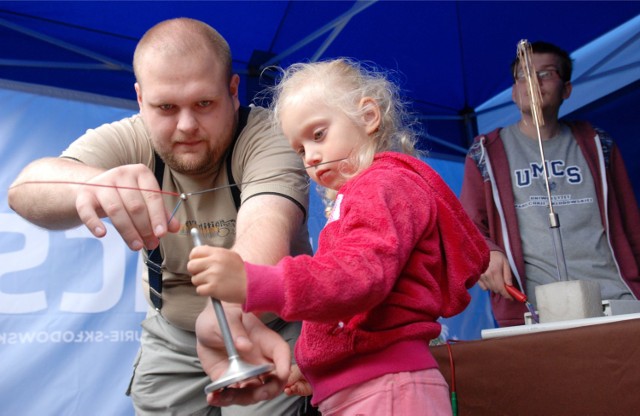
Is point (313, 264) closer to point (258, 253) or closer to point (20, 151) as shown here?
point (258, 253)

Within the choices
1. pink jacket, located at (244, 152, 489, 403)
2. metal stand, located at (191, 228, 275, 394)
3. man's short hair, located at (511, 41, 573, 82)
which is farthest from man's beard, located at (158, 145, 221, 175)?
man's short hair, located at (511, 41, 573, 82)

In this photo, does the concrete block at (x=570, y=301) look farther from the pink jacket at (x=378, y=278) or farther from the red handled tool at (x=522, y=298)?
the pink jacket at (x=378, y=278)

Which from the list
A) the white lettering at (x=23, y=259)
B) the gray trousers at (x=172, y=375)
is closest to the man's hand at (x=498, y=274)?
the gray trousers at (x=172, y=375)

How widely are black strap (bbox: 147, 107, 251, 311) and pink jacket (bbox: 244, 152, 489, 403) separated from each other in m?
0.48

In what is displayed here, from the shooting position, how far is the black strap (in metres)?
1.54

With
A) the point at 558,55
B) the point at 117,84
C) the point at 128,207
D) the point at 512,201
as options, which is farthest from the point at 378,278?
the point at 117,84

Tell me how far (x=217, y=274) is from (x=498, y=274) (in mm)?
1286

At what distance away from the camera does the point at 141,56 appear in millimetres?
1526

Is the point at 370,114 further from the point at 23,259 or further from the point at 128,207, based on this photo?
the point at 23,259

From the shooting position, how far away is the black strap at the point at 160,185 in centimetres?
154

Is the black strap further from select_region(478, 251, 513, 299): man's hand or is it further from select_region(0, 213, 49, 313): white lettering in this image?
select_region(0, 213, 49, 313): white lettering

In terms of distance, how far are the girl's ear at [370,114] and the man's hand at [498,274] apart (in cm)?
83

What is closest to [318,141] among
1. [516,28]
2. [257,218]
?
[257,218]

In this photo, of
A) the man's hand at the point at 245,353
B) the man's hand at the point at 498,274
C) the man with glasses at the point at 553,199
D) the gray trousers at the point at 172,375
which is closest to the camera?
the man's hand at the point at 245,353
